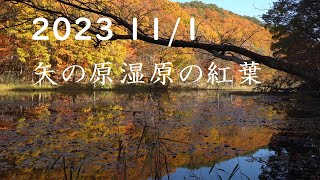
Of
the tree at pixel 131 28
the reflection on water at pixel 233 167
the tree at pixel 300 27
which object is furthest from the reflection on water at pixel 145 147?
the tree at pixel 300 27

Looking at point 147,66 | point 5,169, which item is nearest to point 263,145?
point 5,169

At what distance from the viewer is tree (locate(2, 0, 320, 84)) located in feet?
11.0

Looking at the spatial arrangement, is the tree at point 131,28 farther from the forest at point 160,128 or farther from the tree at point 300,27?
the tree at point 300,27

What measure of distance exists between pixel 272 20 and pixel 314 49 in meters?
3.52

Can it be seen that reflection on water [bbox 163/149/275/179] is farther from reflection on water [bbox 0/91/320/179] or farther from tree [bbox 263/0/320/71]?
tree [bbox 263/0/320/71]

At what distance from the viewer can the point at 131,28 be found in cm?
356

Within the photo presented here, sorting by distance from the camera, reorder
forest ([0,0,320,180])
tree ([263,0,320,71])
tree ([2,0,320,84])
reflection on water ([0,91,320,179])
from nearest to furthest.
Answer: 1. tree ([2,0,320,84])
2. forest ([0,0,320,180])
3. reflection on water ([0,91,320,179])
4. tree ([263,0,320,71])

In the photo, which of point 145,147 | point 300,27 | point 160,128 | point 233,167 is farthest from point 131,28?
point 300,27

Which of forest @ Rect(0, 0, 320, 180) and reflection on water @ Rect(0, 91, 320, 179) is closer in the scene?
forest @ Rect(0, 0, 320, 180)

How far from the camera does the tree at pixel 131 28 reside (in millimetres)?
3359

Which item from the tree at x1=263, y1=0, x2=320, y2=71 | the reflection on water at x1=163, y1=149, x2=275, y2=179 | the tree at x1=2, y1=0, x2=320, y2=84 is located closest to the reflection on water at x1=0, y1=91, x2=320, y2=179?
the reflection on water at x1=163, y1=149, x2=275, y2=179

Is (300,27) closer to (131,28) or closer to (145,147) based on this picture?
(145,147)

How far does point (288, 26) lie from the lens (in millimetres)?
18562

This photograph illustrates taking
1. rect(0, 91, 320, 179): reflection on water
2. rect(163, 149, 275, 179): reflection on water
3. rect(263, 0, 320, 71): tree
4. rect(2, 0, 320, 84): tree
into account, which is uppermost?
rect(263, 0, 320, 71): tree
